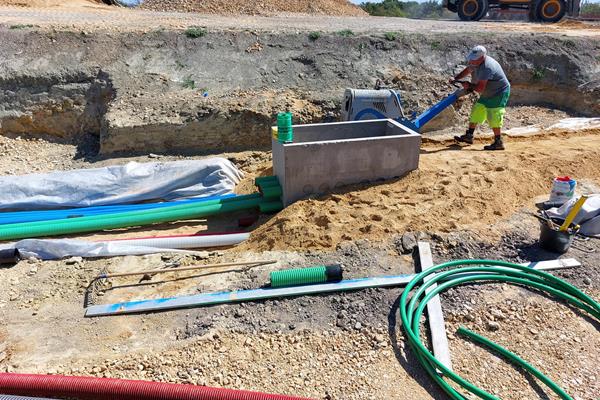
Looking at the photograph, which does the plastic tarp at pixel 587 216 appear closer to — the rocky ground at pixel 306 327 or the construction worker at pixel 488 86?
the rocky ground at pixel 306 327

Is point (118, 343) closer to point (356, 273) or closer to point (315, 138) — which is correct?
point (356, 273)

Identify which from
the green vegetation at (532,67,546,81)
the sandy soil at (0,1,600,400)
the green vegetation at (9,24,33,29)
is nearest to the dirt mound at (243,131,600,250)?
the sandy soil at (0,1,600,400)

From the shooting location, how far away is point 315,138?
6.15 m

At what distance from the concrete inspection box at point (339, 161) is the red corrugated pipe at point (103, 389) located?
306 centimetres

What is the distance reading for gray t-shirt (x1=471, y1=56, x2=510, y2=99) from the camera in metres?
6.52

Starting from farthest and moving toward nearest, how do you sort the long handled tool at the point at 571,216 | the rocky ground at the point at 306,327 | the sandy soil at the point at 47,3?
the sandy soil at the point at 47,3, the long handled tool at the point at 571,216, the rocky ground at the point at 306,327

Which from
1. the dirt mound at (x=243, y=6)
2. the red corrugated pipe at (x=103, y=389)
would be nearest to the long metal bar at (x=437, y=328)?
the red corrugated pipe at (x=103, y=389)

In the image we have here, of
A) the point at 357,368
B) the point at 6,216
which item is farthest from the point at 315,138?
the point at 6,216

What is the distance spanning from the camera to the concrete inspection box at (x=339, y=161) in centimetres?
525

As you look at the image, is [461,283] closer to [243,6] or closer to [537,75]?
[537,75]

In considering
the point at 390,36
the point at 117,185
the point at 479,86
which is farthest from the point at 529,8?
the point at 117,185

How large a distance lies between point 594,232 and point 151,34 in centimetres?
842

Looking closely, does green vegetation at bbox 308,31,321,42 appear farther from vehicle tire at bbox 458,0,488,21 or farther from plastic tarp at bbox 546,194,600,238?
vehicle tire at bbox 458,0,488,21

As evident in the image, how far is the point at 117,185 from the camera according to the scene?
6059 mm
